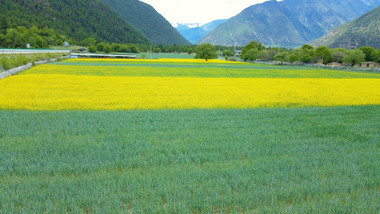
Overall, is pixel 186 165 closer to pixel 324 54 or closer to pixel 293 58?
pixel 293 58

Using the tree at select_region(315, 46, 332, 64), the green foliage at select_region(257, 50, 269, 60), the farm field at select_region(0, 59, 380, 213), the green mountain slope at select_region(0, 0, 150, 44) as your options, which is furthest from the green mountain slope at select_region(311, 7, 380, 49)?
the farm field at select_region(0, 59, 380, 213)

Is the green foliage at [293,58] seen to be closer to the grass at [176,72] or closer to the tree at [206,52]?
the tree at [206,52]

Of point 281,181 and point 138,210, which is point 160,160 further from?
point 281,181

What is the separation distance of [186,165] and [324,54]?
97191mm

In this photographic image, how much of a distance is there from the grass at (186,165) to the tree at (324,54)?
88.7 metres

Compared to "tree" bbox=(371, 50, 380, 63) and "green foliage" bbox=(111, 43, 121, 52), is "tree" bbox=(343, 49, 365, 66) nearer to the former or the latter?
"tree" bbox=(371, 50, 380, 63)

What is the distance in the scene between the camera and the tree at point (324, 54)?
3504 inches

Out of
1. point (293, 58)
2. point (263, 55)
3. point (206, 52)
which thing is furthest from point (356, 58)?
point (206, 52)

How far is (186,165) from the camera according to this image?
640 cm

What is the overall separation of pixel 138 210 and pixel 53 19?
672 ft

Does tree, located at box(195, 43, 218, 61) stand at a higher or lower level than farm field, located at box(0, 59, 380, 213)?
higher

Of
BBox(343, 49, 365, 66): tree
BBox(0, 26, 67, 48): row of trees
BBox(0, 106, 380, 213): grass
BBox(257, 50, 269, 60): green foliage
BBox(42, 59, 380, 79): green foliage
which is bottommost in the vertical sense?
BBox(0, 106, 380, 213): grass

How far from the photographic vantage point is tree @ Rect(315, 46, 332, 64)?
89.0 meters

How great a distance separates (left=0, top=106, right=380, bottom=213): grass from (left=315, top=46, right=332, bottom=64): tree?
88734 millimetres
